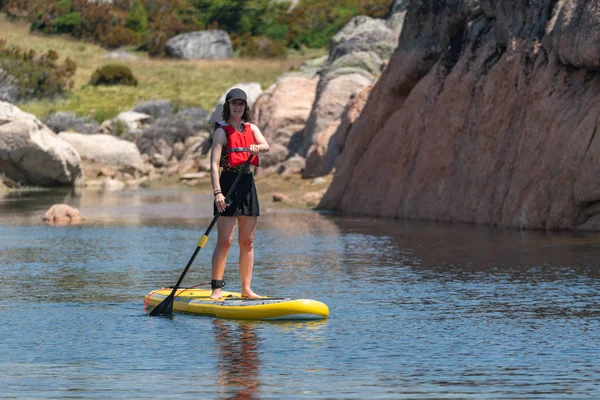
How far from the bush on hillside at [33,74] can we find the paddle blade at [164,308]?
1992 inches

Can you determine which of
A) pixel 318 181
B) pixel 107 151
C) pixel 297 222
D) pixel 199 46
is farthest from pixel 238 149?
pixel 199 46

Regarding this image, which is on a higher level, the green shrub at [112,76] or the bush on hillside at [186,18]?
the bush on hillside at [186,18]

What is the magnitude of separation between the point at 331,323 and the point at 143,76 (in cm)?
6407

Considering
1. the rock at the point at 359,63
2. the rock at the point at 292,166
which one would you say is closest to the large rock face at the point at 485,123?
the rock at the point at 292,166

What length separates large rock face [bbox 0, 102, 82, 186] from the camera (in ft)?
133

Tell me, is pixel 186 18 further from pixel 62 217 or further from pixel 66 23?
pixel 62 217

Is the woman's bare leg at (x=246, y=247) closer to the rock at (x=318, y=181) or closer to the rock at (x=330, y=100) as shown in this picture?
the rock at (x=318, y=181)

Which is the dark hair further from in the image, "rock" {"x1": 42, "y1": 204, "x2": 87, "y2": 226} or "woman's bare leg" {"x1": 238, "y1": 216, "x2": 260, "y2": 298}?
"rock" {"x1": 42, "y1": 204, "x2": 87, "y2": 226}

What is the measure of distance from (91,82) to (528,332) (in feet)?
202

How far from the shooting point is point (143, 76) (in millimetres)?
73625

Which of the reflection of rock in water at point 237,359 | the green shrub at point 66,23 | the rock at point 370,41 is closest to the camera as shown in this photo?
the reflection of rock in water at point 237,359

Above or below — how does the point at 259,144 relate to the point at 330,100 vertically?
below

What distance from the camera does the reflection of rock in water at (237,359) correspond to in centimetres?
798

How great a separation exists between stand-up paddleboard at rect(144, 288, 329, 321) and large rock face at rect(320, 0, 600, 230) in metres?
9.49
